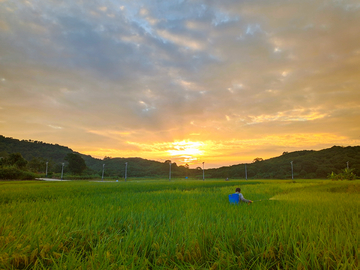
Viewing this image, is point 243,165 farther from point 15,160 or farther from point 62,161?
point 62,161

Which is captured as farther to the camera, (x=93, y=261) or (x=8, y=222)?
(x=8, y=222)

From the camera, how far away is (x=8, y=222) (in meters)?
3.57

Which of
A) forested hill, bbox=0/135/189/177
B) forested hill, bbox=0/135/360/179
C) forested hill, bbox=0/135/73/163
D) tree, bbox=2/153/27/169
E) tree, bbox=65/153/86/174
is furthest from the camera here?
forested hill, bbox=0/135/73/163

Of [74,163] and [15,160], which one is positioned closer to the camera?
[15,160]

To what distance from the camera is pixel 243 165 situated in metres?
97.5

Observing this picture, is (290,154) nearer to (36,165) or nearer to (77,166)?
(77,166)

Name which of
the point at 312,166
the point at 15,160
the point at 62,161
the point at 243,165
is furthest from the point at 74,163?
the point at 312,166

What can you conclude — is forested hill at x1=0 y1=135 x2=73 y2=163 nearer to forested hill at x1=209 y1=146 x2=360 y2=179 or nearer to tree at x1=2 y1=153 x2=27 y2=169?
tree at x1=2 y1=153 x2=27 y2=169

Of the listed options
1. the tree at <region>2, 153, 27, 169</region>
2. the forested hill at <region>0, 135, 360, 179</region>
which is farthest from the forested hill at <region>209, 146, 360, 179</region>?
the tree at <region>2, 153, 27, 169</region>

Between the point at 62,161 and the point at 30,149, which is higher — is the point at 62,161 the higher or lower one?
the lower one

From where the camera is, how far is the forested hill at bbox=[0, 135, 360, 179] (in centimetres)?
7481

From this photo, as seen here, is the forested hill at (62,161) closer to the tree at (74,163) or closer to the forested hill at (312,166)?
the tree at (74,163)

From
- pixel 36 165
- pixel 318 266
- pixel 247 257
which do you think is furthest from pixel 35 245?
pixel 36 165

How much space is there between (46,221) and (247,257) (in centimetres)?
375
